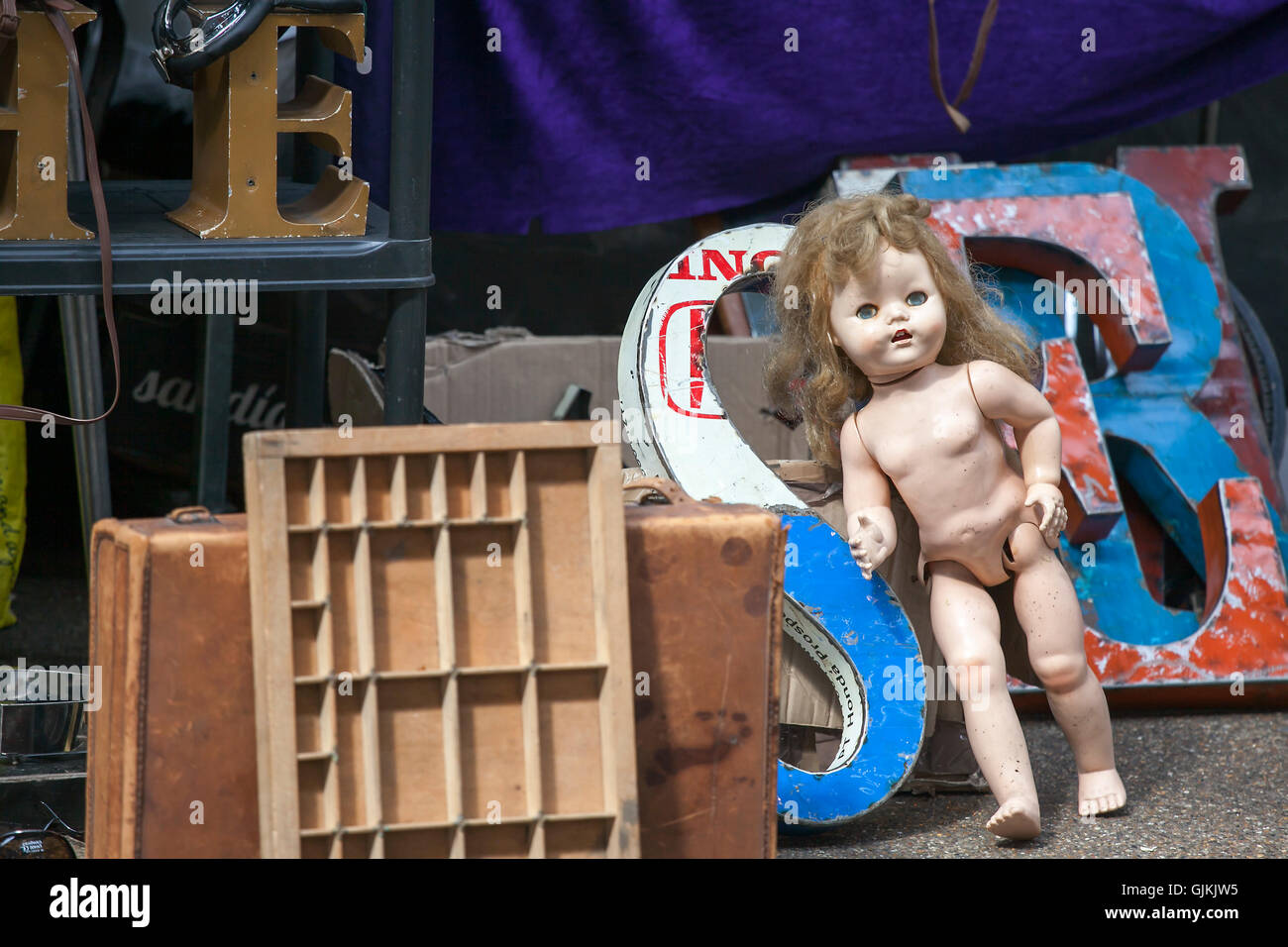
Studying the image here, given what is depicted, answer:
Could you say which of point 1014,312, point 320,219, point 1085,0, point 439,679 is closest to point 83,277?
point 320,219

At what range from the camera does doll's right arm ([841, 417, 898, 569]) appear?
7.91 ft

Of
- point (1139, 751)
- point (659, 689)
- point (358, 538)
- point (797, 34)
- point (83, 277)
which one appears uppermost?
point (797, 34)

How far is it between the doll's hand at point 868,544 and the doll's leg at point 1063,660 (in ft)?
0.86

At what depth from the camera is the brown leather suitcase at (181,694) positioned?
6.05 ft

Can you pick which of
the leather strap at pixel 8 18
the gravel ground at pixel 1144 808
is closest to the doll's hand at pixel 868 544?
the gravel ground at pixel 1144 808

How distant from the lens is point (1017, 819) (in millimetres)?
2332

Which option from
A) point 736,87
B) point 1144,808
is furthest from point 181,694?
point 736,87

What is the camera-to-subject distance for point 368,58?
10.5 ft

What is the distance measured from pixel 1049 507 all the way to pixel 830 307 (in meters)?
0.51

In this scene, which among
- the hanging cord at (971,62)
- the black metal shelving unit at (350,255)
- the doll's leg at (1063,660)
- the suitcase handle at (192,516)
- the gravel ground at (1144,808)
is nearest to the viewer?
the suitcase handle at (192,516)

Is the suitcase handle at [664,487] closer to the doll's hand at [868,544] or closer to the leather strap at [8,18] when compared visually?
the doll's hand at [868,544]

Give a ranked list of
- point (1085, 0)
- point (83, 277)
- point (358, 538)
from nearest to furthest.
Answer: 1. point (358, 538)
2. point (83, 277)
3. point (1085, 0)
